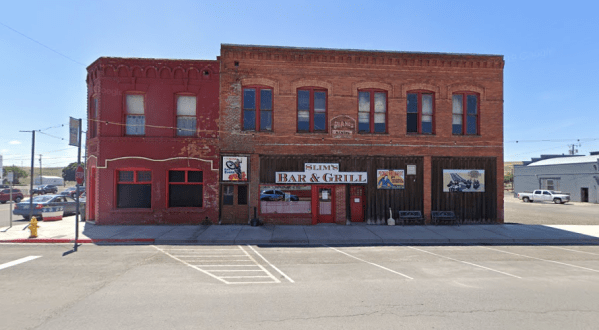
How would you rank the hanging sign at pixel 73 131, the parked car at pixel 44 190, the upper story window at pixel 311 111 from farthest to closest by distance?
the parked car at pixel 44 190 < the upper story window at pixel 311 111 < the hanging sign at pixel 73 131

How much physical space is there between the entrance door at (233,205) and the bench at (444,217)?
998 centimetres

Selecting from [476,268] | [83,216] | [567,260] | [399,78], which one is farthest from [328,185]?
[83,216]

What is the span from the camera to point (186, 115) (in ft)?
52.5

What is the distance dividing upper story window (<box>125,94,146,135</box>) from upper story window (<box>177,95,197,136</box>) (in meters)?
1.80

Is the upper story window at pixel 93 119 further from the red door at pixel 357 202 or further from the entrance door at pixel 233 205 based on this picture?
the red door at pixel 357 202

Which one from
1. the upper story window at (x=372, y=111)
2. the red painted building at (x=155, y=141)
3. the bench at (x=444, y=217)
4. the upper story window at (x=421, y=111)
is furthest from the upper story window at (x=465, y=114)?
the red painted building at (x=155, y=141)

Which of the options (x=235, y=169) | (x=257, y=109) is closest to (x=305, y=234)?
(x=235, y=169)

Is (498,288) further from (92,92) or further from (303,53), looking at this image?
(92,92)

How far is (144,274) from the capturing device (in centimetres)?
802

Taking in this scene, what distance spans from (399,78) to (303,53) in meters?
5.37

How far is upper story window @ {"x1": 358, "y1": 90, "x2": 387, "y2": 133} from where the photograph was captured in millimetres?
16578

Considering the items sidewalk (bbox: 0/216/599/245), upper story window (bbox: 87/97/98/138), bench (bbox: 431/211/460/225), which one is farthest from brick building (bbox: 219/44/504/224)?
upper story window (bbox: 87/97/98/138)

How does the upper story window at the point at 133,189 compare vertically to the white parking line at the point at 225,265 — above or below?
above

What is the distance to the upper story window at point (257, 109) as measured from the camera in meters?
16.1
